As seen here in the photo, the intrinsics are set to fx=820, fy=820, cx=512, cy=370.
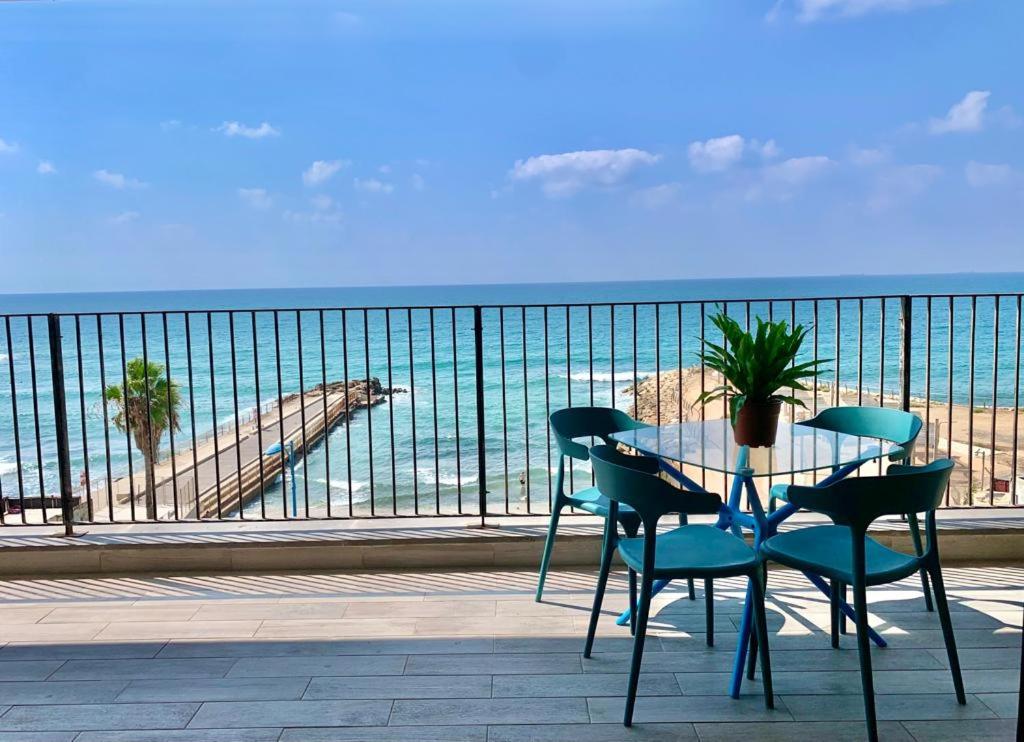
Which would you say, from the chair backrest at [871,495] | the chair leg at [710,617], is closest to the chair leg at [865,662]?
the chair backrest at [871,495]

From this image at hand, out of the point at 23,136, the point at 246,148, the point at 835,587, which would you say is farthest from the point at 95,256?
the point at 835,587

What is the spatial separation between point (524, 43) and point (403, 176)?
953cm

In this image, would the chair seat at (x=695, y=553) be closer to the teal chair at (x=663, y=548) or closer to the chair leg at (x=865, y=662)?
the teal chair at (x=663, y=548)

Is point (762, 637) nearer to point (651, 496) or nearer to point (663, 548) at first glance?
point (663, 548)

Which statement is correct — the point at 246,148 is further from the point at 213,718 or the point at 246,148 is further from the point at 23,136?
the point at 213,718

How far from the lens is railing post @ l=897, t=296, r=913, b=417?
3.91 meters

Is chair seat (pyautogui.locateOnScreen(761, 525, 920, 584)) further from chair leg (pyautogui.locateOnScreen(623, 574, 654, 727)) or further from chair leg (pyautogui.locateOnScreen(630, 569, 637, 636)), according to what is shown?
chair leg (pyautogui.locateOnScreen(630, 569, 637, 636))

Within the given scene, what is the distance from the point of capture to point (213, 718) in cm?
240

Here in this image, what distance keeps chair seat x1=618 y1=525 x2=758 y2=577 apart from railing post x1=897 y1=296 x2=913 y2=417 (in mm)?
1703

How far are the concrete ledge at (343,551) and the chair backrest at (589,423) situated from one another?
652 millimetres

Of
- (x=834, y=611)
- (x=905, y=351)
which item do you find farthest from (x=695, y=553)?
(x=905, y=351)

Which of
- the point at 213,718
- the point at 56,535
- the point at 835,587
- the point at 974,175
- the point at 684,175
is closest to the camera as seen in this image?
the point at 213,718

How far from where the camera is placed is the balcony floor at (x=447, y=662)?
92.1 inches

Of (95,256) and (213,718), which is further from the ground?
(95,256)
